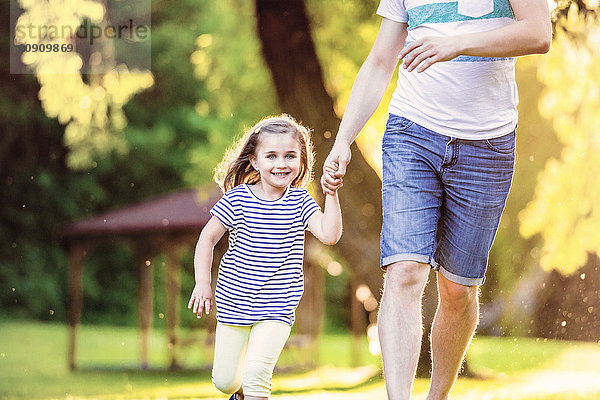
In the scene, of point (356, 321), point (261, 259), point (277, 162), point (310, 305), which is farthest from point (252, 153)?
point (310, 305)

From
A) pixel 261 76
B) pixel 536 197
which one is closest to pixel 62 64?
pixel 261 76

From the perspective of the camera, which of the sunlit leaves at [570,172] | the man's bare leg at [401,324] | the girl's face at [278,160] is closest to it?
the man's bare leg at [401,324]

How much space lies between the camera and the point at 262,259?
3.17 meters

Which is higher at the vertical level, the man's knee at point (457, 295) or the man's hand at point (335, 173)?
the man's hand at point (335, 173)

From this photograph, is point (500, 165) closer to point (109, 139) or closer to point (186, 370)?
point (109, 139)

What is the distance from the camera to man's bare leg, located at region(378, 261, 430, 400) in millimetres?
2895

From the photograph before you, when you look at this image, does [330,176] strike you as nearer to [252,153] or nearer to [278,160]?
[278,160]

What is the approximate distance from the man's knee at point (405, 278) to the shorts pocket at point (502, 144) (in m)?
0.47

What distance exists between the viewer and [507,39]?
9.05ft

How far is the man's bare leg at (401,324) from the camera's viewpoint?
289 cm

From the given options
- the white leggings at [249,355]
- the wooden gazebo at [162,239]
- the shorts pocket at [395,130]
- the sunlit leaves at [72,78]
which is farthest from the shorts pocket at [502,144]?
the wooden gazebo at [162,239]

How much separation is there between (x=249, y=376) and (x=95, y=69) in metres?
4.56

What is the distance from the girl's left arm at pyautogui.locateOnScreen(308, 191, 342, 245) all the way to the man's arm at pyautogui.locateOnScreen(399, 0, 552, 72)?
1.85 feet

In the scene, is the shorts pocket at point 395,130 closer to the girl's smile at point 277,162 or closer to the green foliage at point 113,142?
the girl's smile at point 277,162
